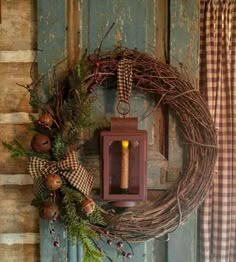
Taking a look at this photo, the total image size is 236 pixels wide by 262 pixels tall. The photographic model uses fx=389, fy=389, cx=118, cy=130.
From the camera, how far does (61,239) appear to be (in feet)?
4.96

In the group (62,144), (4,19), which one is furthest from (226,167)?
(4,19)

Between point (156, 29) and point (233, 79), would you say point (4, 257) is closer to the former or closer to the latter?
point (156, 29)

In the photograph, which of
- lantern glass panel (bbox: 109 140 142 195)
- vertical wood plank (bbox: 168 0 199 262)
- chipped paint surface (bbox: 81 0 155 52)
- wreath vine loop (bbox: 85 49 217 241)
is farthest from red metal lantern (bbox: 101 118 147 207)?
chipped paint surface (bbox: 81 0 155 52)

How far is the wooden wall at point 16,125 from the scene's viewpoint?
1492mm

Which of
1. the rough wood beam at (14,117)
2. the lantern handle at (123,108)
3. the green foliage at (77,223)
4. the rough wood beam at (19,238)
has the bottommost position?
the rough wood beam at (19,238)

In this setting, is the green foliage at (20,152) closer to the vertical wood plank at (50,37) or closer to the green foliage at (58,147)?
the green foliage at (58,147)

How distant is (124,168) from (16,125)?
47cm

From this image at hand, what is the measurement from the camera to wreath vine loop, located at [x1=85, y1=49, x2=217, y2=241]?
143cm

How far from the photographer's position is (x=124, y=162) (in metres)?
1.37

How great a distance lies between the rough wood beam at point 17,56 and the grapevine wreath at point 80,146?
0.38 ft

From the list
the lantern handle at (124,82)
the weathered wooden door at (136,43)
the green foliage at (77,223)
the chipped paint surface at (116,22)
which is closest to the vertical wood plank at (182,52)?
the weathered wooden door at (136,43)

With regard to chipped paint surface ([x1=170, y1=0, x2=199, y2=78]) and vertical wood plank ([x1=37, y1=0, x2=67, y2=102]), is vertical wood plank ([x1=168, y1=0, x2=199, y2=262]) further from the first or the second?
vertical wood plank ([x1=37, y1=0, x2=67, y2=102])

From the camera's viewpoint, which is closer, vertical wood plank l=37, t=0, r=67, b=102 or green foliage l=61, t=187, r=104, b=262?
green foliage l=61, t=187, r=104, b=262

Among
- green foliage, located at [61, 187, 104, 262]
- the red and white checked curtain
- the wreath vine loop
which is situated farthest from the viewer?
the red and white checked curtain
